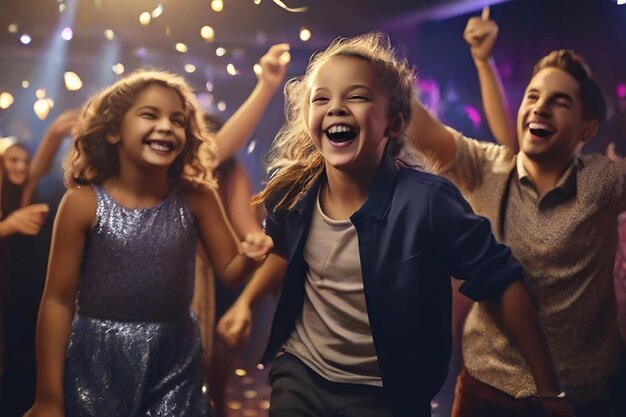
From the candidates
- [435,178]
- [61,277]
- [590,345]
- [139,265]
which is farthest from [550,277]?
[61,277]

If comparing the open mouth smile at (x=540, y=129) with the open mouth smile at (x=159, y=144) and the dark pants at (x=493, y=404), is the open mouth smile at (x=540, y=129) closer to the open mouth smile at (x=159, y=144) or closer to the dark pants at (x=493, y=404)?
the dark pants at (x=493, y=404)

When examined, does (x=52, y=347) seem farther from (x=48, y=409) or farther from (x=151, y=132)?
(x=151, y=132)

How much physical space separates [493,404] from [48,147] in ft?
4.19

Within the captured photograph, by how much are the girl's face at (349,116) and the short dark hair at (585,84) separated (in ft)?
1.44

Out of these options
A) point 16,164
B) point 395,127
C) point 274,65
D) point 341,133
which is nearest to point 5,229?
point 16,164

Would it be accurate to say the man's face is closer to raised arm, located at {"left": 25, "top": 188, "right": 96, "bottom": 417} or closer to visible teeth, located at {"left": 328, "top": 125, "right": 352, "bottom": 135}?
visible teeth, located at {"left": 328, "top": 125, "right": 352, "bottom": 135}

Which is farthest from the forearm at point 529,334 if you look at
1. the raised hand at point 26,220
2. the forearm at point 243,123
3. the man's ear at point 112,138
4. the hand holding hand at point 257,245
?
the raised hand at point 26,220

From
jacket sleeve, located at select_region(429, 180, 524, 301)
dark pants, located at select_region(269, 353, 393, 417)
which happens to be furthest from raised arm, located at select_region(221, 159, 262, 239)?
jacket sleeve, located at select_region(429, 180, 524, 301)

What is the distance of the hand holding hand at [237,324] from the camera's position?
5.52 ft

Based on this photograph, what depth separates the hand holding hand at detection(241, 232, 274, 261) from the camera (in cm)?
172

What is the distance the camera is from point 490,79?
67.8 inches

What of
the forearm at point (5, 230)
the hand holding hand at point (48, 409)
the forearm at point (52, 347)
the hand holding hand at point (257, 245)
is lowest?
the hand holding hand at point (48, 409)

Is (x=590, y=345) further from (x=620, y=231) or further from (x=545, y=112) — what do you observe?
(x=545, y=112)

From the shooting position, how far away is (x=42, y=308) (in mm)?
1739
